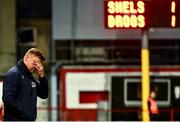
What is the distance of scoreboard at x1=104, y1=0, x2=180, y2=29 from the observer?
1050cm

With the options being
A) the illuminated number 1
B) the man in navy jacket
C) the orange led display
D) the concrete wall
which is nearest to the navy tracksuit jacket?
the man in navy jacket

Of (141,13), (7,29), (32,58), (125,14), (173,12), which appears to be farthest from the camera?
(7,29)

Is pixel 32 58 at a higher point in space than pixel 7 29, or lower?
higher

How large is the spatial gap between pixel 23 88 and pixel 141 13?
5.43 meters

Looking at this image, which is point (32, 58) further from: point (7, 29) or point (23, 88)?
point (7, 29)

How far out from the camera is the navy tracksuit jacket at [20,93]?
18.7 ft

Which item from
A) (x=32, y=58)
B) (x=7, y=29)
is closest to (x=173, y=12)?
(x=32, y=58)

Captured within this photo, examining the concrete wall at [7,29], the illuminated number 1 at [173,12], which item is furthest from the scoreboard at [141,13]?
the concrete wall at [7,29]

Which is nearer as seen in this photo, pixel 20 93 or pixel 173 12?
pixel 20 93

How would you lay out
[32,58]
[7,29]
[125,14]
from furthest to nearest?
1. [7,29]
2. [125,14]
3. [32,58]

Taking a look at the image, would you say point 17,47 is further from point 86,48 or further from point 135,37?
point 135,37

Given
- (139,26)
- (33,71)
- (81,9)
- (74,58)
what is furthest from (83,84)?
(33,71)

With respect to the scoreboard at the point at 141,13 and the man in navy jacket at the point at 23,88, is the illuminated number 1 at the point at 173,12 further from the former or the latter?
the man in navy jacket at the point at 23,88

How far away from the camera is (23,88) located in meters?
5.78
